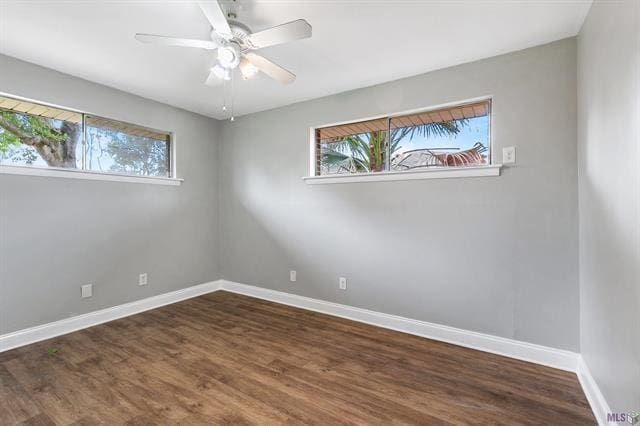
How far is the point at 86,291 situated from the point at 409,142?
11.6 ft

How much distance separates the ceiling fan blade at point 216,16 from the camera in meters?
1.49

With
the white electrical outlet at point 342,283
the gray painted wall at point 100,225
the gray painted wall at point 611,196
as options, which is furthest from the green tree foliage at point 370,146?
the gray painted wall at point 100,225

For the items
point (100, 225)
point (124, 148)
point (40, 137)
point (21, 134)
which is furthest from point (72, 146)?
point (100, 225)

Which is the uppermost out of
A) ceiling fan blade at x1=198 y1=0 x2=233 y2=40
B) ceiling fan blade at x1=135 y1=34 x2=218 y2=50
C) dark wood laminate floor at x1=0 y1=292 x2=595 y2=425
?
ceiling fan blade at x1=198 y1=0 x2=233 y2=40

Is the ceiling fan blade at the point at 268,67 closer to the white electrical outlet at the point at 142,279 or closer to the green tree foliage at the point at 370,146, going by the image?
the green tree foliage at the point at 370,146

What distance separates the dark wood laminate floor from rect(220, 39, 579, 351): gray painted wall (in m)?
0.40

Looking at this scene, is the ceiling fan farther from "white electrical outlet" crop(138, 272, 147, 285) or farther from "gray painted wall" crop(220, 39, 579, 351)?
"white electrical outlet" crop(138, 272, 147, 285)

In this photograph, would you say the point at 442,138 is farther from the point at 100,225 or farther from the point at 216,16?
the point at 100,225

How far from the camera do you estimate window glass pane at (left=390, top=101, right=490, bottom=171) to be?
2598 mm

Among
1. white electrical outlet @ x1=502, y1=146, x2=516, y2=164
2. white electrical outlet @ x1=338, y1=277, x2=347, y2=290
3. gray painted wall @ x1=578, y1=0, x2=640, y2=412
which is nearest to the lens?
gray painted wall @ x1=578, y1=0, x2=640, y2=412

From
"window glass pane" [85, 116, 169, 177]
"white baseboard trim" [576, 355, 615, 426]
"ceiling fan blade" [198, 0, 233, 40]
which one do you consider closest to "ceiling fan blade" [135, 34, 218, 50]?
"ceiling fan blade" [198, 0, 233, 40]

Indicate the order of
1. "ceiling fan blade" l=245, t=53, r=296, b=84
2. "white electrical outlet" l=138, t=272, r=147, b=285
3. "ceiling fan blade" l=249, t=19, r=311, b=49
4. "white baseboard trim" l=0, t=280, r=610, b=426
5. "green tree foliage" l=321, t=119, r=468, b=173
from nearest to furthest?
"ceiling fan blade" l=249, t=19, r=311, b=49, "ceiling fan blade" l=245, t=53, r=296, b=84, "white baseboard trim" l=0, t=280, r=610, b=426, "green tree foliage" l=321, t=119, r=468, b=173, "white electrical outlet" l=138, t=272, r=147, b=285

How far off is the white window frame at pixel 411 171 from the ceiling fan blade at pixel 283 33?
5.05 feet

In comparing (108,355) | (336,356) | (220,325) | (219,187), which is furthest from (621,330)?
(219,187)
